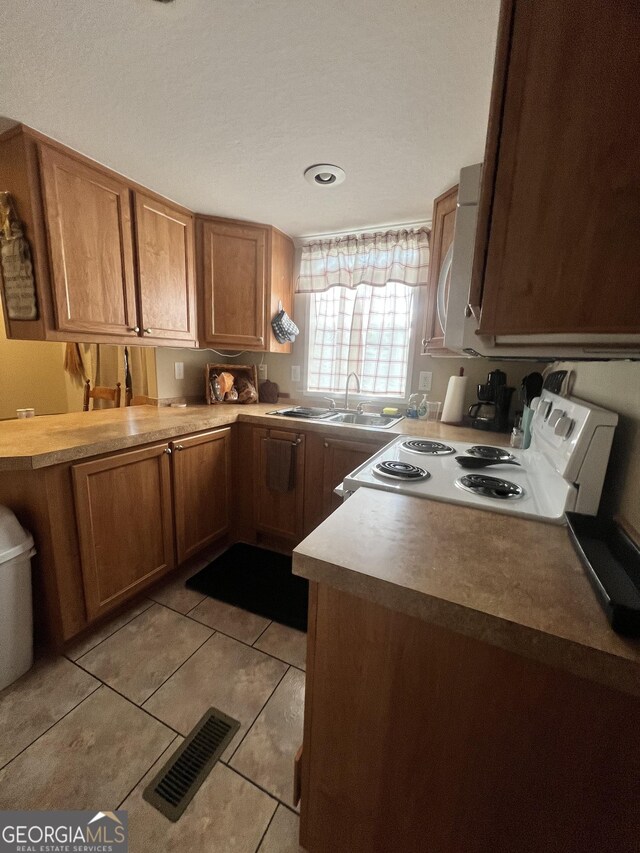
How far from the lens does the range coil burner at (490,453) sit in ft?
4.47

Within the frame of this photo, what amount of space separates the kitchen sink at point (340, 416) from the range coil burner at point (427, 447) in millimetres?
604

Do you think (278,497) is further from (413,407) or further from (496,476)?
(496,476)

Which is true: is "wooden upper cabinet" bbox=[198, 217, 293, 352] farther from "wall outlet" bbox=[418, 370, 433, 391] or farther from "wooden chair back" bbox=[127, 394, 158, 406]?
"wall outlet" bbox=[418, 370, 433, 391]

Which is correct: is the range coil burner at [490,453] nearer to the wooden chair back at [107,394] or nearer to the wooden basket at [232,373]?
the wooden basket at [232,373]

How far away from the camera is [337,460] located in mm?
1992

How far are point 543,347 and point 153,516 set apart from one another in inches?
72.9

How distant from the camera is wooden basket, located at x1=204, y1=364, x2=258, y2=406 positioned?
2.54 metres

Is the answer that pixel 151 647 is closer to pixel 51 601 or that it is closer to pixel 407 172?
pixel 51 601

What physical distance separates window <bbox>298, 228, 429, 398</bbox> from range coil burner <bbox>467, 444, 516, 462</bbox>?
105cm

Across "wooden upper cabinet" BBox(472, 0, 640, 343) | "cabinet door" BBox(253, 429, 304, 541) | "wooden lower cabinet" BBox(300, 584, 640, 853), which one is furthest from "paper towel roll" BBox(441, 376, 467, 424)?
"wooden lower cabinet" BBox(300, 584, 640, 853)

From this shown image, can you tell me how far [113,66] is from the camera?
110 cm

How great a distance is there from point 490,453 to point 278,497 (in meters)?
1.33

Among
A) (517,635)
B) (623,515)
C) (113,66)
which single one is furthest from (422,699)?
(113,66)

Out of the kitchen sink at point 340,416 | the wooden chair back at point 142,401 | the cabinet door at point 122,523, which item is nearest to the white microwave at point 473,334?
the kitchen sink at point 340,416
